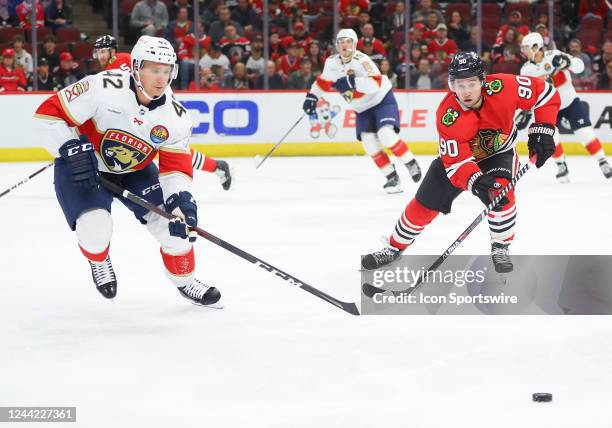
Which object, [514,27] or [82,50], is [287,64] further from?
[514,27]

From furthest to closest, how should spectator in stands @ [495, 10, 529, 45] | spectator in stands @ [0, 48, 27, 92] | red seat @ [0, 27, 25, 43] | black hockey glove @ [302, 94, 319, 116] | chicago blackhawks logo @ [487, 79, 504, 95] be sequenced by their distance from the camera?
spectator in stands @ [495, 10, 529, 45]
red seat @ [0, 27, 25, 43]
spectator in stands @ [0, 48, 27, 92]
black hockey glove @ [302, 94, 319, 116]
chicago blackhawks logo @ [487, 79, 504, 95]

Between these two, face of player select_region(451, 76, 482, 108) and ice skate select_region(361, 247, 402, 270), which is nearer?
face of player select_region(451, 76, 482, 108)

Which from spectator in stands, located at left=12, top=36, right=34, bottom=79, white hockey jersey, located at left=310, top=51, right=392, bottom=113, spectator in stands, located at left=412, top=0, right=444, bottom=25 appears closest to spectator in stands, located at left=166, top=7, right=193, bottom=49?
spectator in stands, located at left=12, top=36, right=34, bottom=79

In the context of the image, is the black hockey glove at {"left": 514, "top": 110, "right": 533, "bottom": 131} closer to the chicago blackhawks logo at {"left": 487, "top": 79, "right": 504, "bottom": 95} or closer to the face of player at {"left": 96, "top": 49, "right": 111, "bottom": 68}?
the face of player at {"left": 96, "top": 49, "right": 111, "bottom": 68}

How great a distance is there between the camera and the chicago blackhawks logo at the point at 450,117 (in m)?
4.01

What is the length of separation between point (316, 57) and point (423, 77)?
3.68ft

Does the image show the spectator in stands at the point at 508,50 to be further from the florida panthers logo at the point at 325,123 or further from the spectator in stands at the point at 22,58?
the spectator in stands at the point at 22,58

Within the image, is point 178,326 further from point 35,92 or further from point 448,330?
point 35,92

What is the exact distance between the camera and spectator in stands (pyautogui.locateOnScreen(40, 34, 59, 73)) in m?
9.77

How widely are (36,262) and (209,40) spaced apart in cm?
580

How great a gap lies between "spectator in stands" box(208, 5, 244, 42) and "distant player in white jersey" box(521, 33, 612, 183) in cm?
349

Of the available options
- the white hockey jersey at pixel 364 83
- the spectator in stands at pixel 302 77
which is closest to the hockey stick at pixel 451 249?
the white hockey jersey at pixel 364 83

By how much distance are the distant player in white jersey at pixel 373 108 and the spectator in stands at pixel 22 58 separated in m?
3.51

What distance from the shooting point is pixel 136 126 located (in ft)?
12.0
